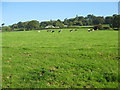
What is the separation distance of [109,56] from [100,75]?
5.91m

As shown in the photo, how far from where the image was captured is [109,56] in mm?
17094

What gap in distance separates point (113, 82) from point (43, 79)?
442cm

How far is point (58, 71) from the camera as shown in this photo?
12352 mm

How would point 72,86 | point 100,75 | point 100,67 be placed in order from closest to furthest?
1. point 72,86
2. point 100,75
3. point 100,67

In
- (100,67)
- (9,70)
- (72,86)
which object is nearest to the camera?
(72,86)

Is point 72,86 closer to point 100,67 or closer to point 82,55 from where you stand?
point 100,67

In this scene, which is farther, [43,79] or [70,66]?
[70,66]

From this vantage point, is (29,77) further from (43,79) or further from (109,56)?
(109,56)

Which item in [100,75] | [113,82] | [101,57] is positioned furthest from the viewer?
[101,57]

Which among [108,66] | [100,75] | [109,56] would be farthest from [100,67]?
[109,56]

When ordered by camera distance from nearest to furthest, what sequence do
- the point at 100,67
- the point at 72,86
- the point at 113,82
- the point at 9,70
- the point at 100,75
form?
the point at 72,86 → the point at 113,82 → the point at 100,75 → the point at 9,70 → the point at 100,67

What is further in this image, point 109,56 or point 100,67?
point 109,56

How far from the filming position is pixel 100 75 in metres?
11.7

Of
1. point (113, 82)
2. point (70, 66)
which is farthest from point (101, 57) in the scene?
point (113, 82)
